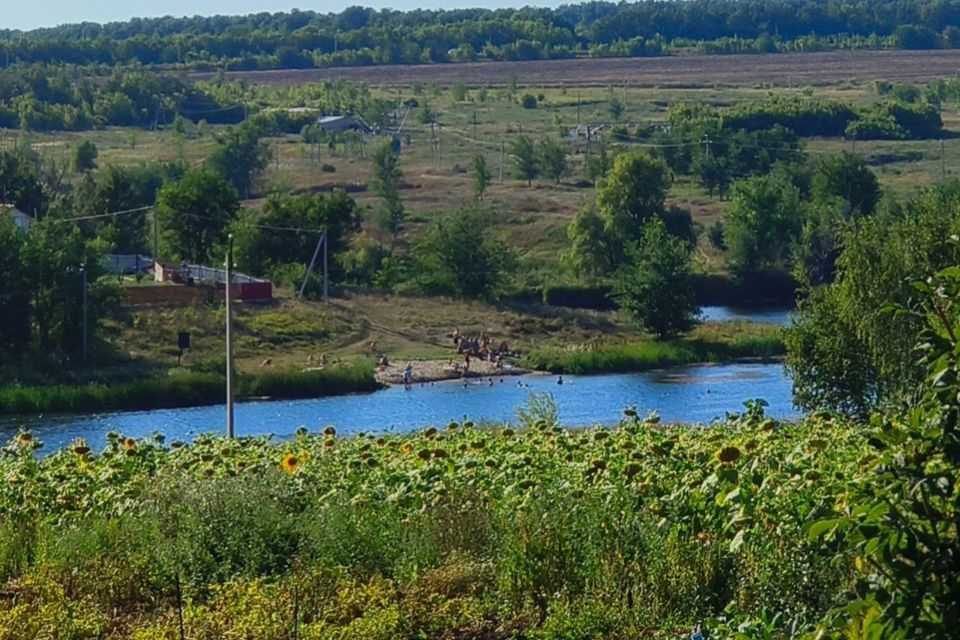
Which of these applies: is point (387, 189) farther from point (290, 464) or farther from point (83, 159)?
point (290, 464)

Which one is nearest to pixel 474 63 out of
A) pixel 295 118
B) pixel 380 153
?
pixel 295 118

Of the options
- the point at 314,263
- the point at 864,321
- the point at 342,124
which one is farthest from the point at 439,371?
the point at 342,124

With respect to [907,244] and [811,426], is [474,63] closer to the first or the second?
[907,244]

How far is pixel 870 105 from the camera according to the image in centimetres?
11519

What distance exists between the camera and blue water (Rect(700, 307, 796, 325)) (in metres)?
56.9

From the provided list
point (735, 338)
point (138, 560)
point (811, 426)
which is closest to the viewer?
point (138, 560)

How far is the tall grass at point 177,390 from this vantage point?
43.1m

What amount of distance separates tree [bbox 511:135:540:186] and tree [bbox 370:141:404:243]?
6057 mm

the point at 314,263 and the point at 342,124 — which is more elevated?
the point at 314,263

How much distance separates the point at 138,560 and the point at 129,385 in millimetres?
36251

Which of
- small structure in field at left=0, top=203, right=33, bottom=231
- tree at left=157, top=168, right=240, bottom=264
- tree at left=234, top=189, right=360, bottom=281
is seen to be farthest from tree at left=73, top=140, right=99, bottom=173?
tree at left=234, top=189, right=360, bottom=281

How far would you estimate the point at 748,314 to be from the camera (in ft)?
197

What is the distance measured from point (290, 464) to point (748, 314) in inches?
1998

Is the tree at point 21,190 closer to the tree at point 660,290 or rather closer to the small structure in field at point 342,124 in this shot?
the tree at point 660,290
